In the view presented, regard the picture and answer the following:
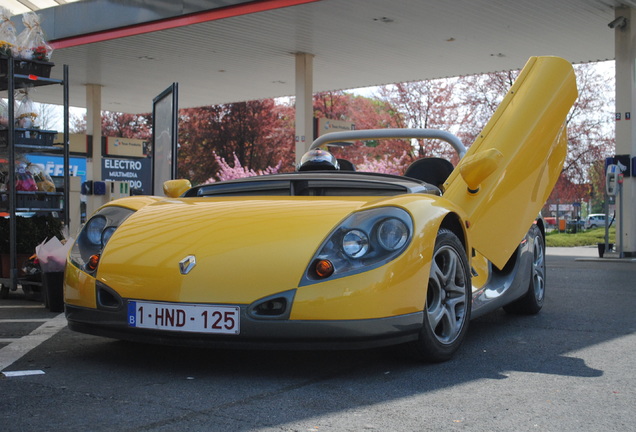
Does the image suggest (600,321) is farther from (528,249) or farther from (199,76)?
(199,76)

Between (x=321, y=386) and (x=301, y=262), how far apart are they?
0.52 metres

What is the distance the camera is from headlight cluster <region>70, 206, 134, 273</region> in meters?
3.86

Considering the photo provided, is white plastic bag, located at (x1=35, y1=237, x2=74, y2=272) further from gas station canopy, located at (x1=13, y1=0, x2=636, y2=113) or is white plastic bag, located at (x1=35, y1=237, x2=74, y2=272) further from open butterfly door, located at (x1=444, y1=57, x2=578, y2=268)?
gas station canopy, located at (x1=13, y1=0, x2=636, y2=113)

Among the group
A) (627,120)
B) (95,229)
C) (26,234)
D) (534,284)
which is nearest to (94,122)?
(627,120)

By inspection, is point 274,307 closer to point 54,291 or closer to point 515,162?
point 515,162

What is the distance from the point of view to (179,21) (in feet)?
51.5

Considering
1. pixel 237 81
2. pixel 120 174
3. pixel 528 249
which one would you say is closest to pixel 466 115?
pixel 237 81

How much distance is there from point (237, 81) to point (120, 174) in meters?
5.88

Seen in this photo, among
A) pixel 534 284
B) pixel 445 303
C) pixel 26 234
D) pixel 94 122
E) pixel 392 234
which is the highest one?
pixel 94 122

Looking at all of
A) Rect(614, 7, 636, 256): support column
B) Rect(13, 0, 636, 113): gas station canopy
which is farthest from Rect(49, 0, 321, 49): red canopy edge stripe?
Rect(614, 7, 636, 256): support column

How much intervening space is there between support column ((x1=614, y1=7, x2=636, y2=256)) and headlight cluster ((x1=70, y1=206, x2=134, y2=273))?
40.2ft

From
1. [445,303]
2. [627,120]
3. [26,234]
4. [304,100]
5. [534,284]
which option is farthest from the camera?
[304,100]

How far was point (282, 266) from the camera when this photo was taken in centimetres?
330

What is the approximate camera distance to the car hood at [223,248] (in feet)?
10.8
